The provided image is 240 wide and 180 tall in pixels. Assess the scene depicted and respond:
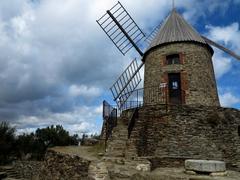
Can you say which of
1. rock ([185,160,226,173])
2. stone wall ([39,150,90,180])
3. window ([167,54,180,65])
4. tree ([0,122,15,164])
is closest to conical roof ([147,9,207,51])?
window ([167,54,180,65])

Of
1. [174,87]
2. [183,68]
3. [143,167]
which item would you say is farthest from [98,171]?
[183,68]

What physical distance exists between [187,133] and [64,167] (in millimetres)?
5415

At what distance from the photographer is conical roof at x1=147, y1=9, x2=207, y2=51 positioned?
14711mm

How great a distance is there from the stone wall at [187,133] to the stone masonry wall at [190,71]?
5.79 feet

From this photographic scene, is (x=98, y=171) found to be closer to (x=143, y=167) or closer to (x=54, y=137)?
(x=143, y=167)

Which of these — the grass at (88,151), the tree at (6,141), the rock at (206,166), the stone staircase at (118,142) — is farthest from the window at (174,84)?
the tree at (6,141)

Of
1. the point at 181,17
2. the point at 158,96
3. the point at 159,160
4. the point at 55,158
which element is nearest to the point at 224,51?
the point at 181,17

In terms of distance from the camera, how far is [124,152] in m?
10.8

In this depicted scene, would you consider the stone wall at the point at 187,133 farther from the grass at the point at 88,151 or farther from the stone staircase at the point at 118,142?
the grass at the point at 88,151

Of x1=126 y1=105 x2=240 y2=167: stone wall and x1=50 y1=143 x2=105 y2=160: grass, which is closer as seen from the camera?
x1=50 y1=143 x2=105 y2=160: grass

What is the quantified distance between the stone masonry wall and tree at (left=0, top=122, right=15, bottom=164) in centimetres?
1440

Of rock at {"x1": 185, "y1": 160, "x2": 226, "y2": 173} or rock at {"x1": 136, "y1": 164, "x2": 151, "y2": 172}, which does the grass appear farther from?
rock at {"x1": 185, "y1": 160, "x2": 226, "y2": 173}

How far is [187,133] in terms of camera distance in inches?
459

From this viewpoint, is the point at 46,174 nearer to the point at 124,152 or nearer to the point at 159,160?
the point at 124,152
